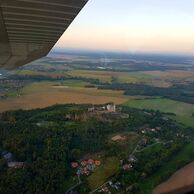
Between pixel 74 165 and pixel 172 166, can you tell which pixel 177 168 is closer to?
pixel 172 166

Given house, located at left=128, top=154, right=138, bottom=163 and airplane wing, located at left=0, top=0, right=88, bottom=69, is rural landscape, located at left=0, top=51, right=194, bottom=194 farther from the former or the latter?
airplane wing, located at left=0, top=0, right=88, bottom=69

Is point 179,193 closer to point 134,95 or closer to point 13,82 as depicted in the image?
point 134,95

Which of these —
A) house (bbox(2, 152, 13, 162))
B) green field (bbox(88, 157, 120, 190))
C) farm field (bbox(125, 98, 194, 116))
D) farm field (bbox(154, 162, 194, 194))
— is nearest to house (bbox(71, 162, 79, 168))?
green field (bbox(88, 157, 120, 190))

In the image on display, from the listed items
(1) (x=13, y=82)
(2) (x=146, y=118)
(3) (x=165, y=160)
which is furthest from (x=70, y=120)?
(1) (x=13, y=82)

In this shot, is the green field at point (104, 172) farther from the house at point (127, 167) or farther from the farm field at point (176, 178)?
the farm field at point (176, 178)

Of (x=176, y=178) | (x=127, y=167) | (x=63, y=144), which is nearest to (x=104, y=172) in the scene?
(x=127, y=167)

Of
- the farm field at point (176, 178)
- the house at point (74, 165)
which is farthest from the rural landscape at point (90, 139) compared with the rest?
the farm field at point (176, 178)
